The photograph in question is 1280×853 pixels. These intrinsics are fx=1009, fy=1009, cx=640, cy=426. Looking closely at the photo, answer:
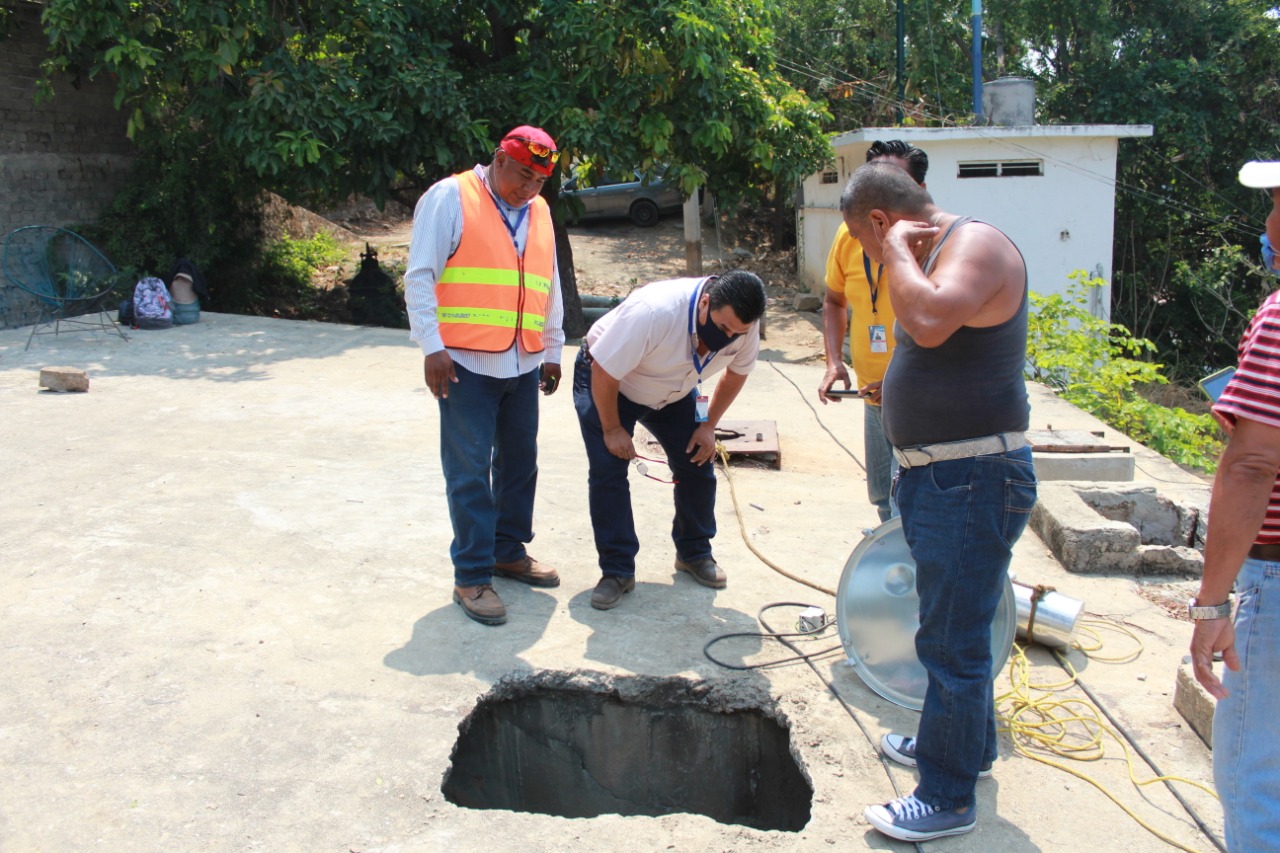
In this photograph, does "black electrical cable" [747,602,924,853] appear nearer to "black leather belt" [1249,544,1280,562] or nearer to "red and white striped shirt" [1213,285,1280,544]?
"black leather belt" [1249,544,1280,562]

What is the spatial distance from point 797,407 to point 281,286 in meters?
8.30

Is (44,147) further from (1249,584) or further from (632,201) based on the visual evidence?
(1249,584)

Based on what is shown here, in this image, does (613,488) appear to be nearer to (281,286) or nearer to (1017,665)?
(1017,665)

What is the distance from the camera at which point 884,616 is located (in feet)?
11.4

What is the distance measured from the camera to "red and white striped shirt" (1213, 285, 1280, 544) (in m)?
1.95

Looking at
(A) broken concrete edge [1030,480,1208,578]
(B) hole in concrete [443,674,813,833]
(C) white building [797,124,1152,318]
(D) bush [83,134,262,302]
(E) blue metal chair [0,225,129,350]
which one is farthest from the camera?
(C) white building [797,124,1152,318]

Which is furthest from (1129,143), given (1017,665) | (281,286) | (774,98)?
A: (1017,665)

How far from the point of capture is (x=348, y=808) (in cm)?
286

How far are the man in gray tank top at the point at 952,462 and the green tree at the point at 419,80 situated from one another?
8161 mm

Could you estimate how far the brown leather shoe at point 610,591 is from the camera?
4133 millimetres

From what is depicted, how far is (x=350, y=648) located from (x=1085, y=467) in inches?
168

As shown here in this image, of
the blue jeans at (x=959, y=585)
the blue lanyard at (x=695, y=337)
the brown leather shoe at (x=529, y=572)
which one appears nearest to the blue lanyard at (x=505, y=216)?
the blue lanyard at (x=695, y=337)

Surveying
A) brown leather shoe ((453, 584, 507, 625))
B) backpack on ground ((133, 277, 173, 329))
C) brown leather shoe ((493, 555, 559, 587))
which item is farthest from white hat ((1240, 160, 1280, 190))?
backpack on ground ((133, 277, 173, 329))

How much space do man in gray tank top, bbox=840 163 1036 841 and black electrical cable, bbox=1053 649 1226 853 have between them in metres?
0.64
